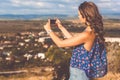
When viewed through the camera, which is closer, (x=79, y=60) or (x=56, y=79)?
→ (x=79, y=60)

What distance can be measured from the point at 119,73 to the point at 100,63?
22.1 feet

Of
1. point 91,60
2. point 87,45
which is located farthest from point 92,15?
point 91,60

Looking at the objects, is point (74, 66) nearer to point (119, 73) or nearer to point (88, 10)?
point (88, 10)

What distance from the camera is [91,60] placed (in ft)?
12.9

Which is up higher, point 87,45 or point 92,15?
point 92,15

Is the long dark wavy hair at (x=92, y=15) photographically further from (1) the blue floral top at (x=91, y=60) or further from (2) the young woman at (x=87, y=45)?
(1) the blue floral top at (x=91, y=60)

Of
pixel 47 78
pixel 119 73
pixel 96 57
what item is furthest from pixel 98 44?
pixel 47 78

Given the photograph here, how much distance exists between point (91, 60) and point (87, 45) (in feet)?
0.46

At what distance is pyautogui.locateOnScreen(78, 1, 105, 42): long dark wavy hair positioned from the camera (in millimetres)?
3875

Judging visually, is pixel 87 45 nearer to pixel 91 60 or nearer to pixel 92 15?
pixel 91 60

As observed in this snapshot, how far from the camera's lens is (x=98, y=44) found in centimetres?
395

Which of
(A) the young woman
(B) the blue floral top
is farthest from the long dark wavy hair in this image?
(B) the blue floral top

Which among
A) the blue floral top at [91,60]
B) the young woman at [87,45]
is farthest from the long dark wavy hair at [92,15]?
the blue floral top at [91,60]

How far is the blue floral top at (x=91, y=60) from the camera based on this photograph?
3.90 metres
